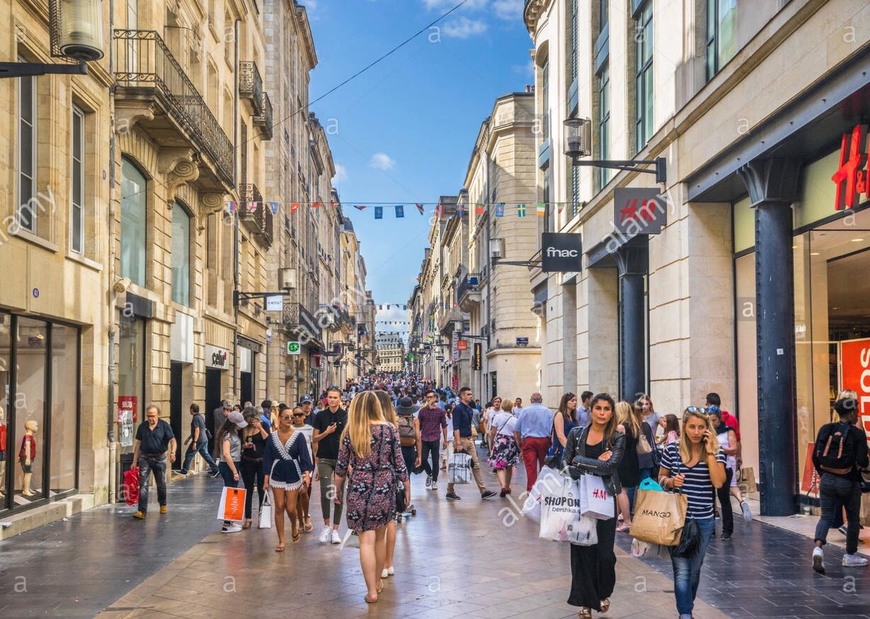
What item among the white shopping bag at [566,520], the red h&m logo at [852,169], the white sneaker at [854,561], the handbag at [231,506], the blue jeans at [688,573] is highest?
the red h&m logo at [852,169]

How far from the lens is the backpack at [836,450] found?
8641 mm

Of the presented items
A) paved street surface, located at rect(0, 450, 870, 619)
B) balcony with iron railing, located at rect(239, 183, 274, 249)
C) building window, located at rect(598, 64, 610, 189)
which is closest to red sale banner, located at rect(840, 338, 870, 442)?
paved street surface, located at rect(0, 450, 870, 619)

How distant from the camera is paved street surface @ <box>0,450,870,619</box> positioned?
733cm

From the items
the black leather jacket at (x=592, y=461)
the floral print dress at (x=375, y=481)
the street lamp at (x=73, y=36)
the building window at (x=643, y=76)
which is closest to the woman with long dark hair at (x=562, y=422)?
the floral print dress at (x=375, y=481)

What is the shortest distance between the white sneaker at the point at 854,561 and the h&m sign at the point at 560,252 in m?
13.5

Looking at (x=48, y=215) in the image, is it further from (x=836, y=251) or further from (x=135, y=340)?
(x=836, y=251)

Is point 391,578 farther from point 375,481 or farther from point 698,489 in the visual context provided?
point 698,489

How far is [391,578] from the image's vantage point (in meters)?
8.58

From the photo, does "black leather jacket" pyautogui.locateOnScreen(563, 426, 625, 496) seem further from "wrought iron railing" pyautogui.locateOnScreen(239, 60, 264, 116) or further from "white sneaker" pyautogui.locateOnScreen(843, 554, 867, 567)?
"wrought iron railing" pyautogui.locateOnScreen(239, 60, 264, 116)

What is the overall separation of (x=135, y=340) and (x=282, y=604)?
10.4 meters

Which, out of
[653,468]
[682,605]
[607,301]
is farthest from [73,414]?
[607,301]

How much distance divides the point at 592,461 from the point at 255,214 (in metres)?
22.7

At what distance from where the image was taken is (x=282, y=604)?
754 cm

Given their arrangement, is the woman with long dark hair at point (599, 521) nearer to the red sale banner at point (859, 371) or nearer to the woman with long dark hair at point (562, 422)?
the woman with long dark hair at point (562, 422)
